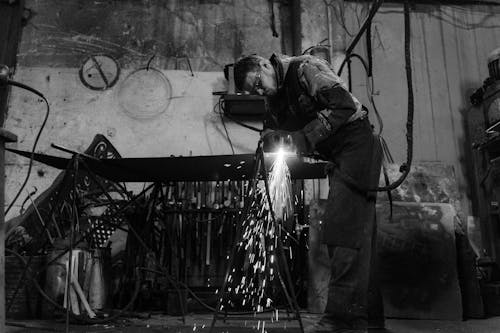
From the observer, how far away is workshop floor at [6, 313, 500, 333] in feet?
8.82

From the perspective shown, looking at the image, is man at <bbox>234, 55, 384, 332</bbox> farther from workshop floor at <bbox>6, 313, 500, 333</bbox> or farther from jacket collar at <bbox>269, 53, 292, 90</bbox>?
workshop floor at <bbox>6, 313, 500, 333</bbox>

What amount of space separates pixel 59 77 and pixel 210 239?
261 cm

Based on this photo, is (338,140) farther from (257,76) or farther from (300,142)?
(257,76)

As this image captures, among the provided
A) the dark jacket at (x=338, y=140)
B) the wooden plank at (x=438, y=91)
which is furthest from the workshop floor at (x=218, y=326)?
the wooden plank at (x=438, y=91)

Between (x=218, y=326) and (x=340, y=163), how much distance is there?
1355 mm

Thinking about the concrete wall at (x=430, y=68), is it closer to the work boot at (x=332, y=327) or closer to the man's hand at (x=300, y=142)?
the man's hand at (x=300, y=142)

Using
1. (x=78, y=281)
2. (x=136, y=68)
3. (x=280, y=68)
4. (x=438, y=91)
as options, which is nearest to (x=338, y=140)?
(x=280, y=68)

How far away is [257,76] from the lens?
8.35 feet

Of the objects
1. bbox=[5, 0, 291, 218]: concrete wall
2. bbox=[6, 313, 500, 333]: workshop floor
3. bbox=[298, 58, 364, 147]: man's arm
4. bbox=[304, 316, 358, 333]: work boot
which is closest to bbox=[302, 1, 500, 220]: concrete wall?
bbox=[5, 0, 291, 218]: concrete wall

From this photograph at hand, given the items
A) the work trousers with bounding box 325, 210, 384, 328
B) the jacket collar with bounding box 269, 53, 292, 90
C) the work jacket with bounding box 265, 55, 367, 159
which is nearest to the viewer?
the work trousers with bounding box 325, 210, 384, 328

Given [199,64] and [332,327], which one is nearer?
[332,327]

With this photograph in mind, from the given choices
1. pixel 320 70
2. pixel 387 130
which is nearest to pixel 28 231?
pixel 320 70

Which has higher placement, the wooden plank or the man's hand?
the wooden plank

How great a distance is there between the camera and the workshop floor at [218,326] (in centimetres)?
269
